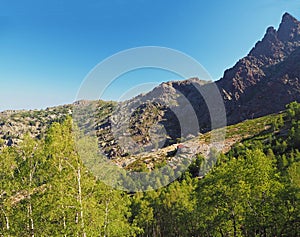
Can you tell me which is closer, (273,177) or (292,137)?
(273,177)

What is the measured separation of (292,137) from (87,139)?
4305 inches

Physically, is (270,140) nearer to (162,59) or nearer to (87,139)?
(162,59)

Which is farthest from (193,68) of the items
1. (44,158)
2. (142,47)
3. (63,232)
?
(63,232)

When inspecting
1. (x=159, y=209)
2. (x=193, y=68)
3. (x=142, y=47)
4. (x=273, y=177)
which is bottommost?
(x=159, y=209)

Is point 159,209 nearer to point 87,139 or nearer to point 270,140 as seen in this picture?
point 87,139

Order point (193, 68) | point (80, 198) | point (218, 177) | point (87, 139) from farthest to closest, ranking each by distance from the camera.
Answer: point (193, 68), point (218, 177), point (87, 139), point (80, 198)

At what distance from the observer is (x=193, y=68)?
46188mm

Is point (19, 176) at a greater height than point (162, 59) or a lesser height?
lesser

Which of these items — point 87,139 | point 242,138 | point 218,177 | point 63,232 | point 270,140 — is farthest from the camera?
point 242,138

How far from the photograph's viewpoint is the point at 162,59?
153 feet

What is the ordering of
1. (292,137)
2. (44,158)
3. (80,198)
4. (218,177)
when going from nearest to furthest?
(80,198) < (44,158) < (218,177) < (292,137)

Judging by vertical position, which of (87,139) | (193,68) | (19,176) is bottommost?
(19,176)

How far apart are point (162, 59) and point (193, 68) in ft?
17.4

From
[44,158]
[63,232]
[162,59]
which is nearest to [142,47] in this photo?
[162,59]
